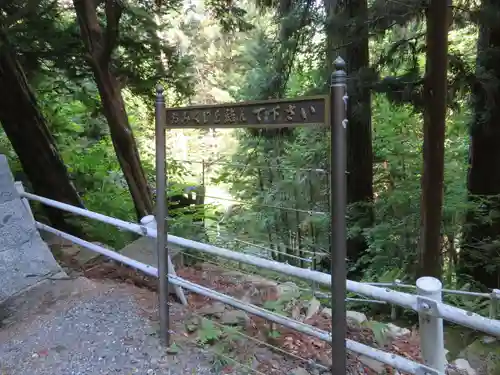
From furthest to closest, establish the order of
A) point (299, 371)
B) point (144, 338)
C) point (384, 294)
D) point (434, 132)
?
point (434, 132) → point (144, 338) → point (299, 371) → point (384, 294)

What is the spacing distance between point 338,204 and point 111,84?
13.7 feet

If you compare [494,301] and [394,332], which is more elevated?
[494,301]

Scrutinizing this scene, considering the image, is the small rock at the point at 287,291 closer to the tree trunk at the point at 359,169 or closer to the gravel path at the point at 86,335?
the gravel path at the point at 86,335

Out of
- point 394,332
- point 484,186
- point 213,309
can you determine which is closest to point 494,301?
point 394,332

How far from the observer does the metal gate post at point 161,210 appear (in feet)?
8.32

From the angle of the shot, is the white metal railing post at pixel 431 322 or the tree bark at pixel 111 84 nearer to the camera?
the white metal railing post at pixel 431 322

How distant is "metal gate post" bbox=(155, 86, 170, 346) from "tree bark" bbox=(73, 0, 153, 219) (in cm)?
269

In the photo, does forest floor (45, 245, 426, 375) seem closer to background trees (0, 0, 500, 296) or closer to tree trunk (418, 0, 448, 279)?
background trees (0, 0, 500, 296)

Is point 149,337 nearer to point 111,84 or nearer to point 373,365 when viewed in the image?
point 373,365

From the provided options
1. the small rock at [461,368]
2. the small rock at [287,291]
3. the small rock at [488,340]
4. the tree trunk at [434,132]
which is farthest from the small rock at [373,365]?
the tree trunk at [434,132]

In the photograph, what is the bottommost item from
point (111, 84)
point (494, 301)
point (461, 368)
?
point (461, 368)

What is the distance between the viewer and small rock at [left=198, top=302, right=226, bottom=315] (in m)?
3.24

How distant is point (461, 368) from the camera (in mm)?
3068

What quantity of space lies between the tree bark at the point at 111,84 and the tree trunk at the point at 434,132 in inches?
133
